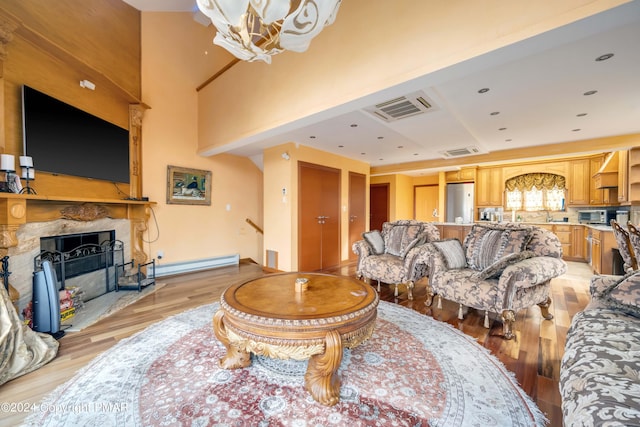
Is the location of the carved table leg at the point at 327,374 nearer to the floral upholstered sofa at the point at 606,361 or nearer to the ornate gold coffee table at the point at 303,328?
the ornate gold coffee table at the point at 303,328

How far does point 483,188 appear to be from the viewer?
645 centimetres

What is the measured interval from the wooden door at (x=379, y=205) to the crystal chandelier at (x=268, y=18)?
19.7 ft

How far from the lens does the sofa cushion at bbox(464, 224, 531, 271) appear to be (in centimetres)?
256

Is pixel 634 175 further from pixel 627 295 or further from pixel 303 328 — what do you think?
pixel 303 328

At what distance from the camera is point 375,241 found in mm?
3738

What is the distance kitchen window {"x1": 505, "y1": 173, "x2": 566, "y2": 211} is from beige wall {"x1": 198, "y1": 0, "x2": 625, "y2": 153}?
5985 millimetres

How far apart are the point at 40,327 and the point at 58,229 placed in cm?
120

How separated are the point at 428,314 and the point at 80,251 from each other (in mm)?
4264

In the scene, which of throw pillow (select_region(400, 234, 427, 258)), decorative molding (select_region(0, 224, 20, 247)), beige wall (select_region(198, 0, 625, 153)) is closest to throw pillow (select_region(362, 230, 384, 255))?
throw pillow (select_region(400, 234, 427, 258))

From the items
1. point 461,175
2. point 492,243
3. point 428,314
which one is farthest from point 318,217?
point 461,175

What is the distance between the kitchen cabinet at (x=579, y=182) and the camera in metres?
5.34

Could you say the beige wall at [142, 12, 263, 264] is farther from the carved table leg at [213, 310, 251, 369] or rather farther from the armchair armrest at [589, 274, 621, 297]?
the armchair armrest at [589, 274, 621, 297]

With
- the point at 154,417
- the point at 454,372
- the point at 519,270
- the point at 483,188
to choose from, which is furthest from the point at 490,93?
the point at 483,188

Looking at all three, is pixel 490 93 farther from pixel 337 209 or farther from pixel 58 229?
pixel 58 229
